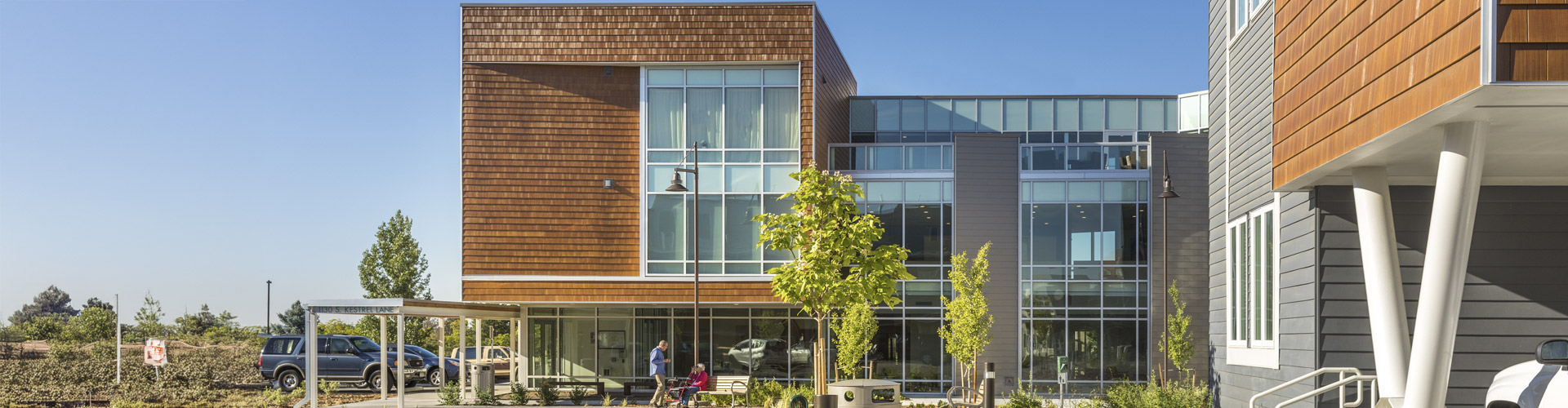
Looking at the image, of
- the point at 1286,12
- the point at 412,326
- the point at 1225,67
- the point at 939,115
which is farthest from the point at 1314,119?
the point at 412,326

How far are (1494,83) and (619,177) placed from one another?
22018mm

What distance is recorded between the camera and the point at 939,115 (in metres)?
Answer: 33.0

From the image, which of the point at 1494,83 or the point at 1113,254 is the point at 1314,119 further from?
the point at 1113,254

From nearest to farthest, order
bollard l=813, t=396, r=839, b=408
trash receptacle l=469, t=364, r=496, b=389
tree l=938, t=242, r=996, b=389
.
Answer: bollard l=813, t=396, r=839, b=408, tree l=938, t=242, r=996, b=389, trash receptacle l=469, t=364, r=496, b=389

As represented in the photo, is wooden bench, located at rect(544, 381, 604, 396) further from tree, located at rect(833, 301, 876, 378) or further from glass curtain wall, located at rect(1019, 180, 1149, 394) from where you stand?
glass curtain wall, located at rect(1019, 180, 1149, 394)

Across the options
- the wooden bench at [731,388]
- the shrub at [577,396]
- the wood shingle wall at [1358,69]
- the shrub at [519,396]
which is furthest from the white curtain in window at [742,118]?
the wood shingle wall at [1358,69]

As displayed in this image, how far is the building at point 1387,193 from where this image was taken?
6.84 metres

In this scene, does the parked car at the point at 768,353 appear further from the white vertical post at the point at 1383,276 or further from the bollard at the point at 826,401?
the white vertical post at the point at 1383,276

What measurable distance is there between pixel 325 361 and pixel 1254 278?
23239 millimetres

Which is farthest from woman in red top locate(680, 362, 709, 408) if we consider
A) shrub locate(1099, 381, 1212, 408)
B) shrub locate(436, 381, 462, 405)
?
shrub locate(1099, 381, 1212, 408)

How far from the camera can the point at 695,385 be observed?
2325cm

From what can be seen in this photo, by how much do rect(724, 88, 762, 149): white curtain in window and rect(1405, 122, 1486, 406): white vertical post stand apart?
1976 centimetres

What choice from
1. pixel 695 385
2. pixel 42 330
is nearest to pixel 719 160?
pixel 695 385

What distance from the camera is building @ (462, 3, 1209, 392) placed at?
1043 inches
